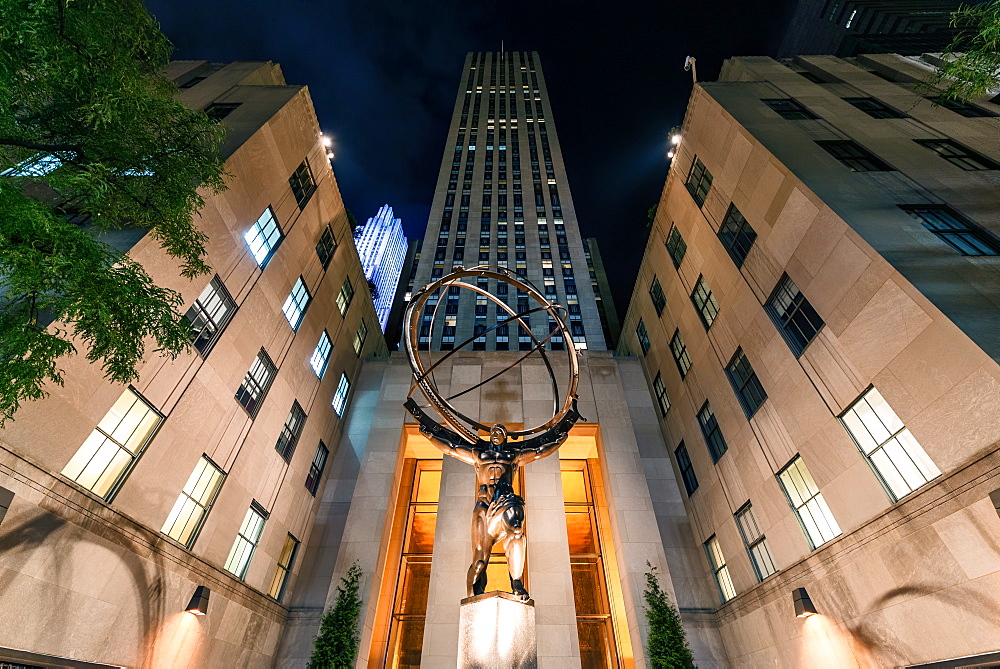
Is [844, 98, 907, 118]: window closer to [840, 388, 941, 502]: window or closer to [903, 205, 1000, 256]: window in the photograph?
[903, 205, 1000, 256]: window

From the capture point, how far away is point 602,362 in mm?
22938

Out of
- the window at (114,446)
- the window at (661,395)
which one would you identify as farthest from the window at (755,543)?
the window at (114,446)

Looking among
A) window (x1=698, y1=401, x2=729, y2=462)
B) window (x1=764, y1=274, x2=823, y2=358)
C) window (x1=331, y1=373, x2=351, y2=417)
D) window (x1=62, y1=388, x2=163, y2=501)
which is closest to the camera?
window (x1=62, y1=388, x2=163, y2=501)

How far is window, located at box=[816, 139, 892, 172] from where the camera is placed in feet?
48.1

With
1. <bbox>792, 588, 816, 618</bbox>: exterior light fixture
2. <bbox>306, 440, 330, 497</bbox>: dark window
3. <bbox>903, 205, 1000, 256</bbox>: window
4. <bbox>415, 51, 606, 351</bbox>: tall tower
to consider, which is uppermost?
<bbox>415, 51, 606, 351</bbox>: tall tower

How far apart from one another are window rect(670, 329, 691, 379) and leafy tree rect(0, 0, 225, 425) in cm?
1913

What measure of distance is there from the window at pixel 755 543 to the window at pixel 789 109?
15.5 m

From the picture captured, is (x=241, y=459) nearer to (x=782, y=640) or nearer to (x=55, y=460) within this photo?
(x=55, y=460)

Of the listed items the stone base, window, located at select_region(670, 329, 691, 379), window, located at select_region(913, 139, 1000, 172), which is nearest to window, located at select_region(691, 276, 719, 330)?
window, located at select_region(670, 329, 691, 379)

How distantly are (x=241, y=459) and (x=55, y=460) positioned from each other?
5922mm

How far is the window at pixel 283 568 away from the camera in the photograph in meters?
16.0

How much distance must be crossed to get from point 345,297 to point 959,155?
84.5ft

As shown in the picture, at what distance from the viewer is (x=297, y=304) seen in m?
18.4

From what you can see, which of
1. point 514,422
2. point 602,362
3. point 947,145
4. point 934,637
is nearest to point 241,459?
point 514,422
